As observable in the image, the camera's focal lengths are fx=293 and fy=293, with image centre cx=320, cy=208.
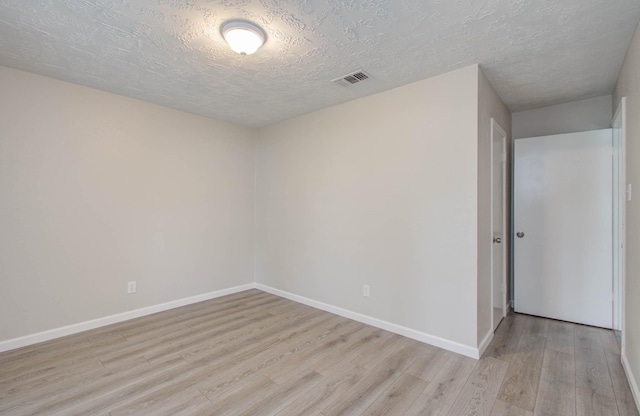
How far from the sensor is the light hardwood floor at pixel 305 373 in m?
1.89

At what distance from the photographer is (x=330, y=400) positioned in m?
1.95

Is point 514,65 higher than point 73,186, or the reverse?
point 514,65

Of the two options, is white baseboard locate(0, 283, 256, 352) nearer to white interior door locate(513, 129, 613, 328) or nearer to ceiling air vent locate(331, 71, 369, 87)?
ceiling air vent locate(331, 71, 369, 87)

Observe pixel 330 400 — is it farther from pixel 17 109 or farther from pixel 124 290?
pixel 17 109

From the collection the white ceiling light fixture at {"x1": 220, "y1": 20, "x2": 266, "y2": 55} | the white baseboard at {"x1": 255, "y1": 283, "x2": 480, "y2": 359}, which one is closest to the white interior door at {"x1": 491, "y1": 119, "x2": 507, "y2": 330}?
the white baseboard at {"x1": 255, "y1": 283, "x2": 480, "y2": 359}

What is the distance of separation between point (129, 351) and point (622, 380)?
3921mm

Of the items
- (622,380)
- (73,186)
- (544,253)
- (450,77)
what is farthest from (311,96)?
(622,380)

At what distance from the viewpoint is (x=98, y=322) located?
10.1 feet

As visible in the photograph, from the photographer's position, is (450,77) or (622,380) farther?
(450,77)

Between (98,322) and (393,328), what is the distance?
3081 mm

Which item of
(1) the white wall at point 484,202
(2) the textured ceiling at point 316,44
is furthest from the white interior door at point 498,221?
(2) the textured ceiling at point 316,44

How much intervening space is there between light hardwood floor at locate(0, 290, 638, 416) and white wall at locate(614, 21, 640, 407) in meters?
0.26

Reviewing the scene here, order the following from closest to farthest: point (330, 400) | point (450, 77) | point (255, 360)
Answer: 1. point (330, 400)
2. point (255, 360)
3. point (450, 77)

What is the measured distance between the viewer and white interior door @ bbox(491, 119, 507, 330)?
3.00 m
